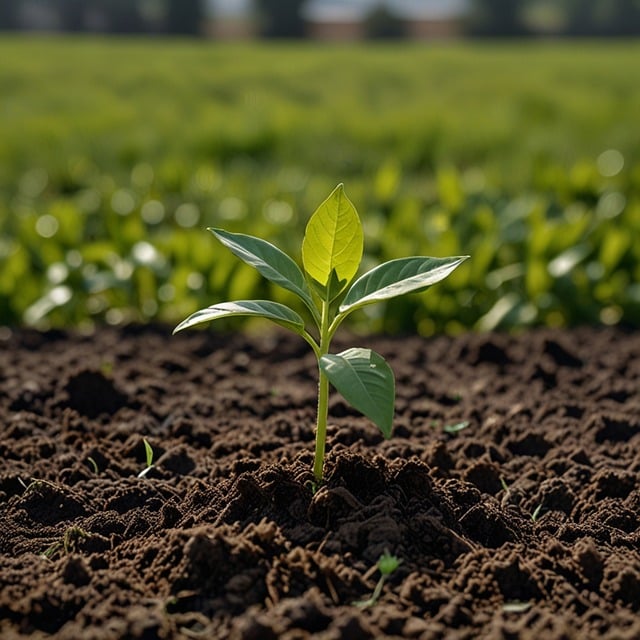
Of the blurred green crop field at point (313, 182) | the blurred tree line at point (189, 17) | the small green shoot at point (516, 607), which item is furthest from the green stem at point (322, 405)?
the blurred tree line at point (189, 17)

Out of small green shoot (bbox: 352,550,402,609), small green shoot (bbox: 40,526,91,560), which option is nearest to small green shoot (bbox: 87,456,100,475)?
small green shoot (bbox: 40,526,91,560)

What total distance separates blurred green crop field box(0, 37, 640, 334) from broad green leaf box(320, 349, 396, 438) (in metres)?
2.01

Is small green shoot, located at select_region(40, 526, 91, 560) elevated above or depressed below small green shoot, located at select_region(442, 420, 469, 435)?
above

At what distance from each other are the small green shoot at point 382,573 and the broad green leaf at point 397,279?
0.46 m

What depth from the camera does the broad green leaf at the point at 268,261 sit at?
1894 millimetres

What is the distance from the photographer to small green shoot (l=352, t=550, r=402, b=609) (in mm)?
1618

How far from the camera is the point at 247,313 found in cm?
178

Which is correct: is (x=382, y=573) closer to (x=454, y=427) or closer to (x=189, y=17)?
(x=454, y=427)

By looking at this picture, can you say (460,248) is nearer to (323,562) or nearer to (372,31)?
(323,562)

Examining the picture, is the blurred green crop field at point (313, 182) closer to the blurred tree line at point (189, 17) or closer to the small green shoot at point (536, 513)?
the small green shoot at point (536, 513)

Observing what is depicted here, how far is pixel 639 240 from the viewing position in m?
4.03

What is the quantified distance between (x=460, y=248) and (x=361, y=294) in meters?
2.16

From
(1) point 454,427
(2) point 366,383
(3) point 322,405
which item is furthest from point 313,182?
(2) point 366,383

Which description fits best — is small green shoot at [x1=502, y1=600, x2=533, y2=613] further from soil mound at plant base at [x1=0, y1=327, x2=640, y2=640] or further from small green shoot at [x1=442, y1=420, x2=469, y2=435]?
small green shoot at [x1=442, y1=420, x2=469, y2=435]
